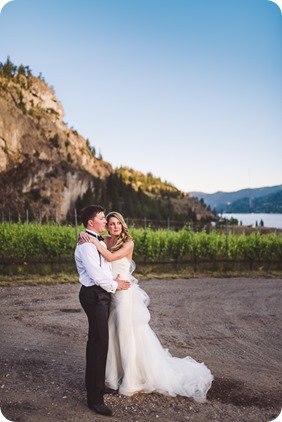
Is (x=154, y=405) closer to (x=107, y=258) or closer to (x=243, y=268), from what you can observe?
(x=107, y=258)

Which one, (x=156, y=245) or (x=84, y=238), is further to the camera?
(x=156, y=245)

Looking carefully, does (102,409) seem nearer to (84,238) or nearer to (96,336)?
(96,336)

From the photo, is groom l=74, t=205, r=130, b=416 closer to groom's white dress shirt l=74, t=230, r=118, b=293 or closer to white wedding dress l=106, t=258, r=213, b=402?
groom's white dress shirt l=74, t=230, r=118, b=293

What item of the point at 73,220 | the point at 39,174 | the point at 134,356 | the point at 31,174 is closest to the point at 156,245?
the point at 134,356

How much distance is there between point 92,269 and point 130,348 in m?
0.86

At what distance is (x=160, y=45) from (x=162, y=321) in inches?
164

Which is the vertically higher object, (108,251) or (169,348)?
(108,251)

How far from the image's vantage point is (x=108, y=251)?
3346mm

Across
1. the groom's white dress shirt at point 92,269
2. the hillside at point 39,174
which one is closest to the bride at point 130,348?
the groom's white dress shirt at point 92,269

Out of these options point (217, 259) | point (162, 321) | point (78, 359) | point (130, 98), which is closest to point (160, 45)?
point (130, 98)

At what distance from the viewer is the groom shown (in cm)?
321

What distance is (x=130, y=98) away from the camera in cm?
536

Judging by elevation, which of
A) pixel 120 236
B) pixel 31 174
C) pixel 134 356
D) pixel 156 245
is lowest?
pixel 134 356

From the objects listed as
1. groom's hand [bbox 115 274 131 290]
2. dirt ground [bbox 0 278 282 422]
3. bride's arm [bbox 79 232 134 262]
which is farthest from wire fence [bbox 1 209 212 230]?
groom's hand [bbox 115 274 131 290]
